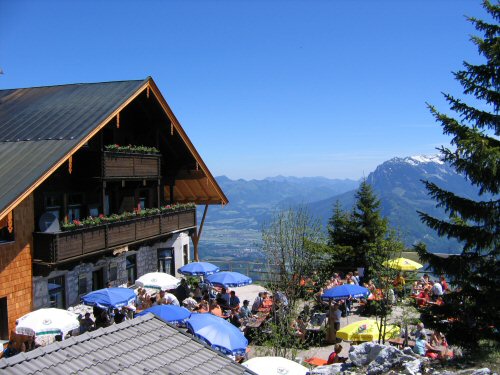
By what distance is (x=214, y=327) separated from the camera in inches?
517

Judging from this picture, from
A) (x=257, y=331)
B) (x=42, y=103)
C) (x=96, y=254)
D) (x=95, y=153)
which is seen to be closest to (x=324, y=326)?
(x=257, y=331)

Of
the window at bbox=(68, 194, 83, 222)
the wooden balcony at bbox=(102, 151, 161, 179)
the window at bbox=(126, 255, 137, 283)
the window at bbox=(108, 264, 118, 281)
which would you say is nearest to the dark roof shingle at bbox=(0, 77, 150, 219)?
the wooden balcony at bbox=(102, 151, 161, 179)

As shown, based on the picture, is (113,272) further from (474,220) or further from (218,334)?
(474,220)

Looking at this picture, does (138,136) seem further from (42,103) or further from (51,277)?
(51,277)

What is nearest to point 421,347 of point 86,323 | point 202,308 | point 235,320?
point 235,320

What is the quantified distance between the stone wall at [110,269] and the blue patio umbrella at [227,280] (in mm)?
4663

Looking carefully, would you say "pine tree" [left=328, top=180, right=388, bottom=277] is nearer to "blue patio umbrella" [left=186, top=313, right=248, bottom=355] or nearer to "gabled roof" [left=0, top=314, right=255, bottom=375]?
"blue patio umbrella" [left=186, top=313, right=248, bottom=355]

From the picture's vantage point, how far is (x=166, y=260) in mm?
27172

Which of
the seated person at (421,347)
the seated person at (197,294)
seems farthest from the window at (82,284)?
the seated person at (421,347)

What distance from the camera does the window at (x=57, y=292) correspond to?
719 inches

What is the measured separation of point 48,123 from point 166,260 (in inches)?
414

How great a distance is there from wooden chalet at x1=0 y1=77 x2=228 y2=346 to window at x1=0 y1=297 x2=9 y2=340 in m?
0.03

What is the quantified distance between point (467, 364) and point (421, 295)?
9.45m

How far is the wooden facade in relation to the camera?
52.3 feet
